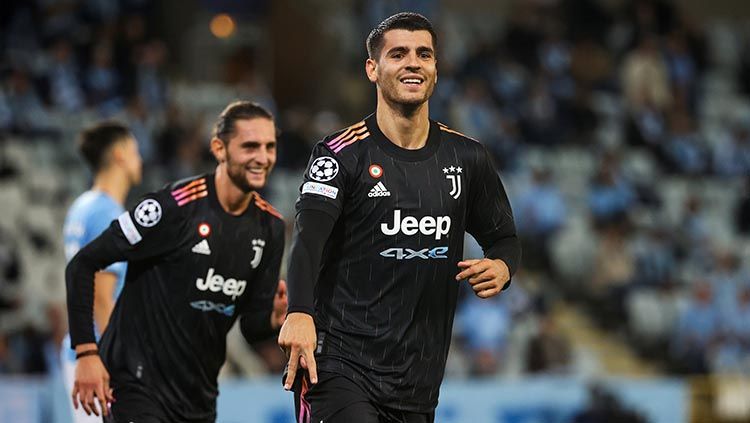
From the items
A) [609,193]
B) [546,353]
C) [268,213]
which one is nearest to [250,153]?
[268,213]

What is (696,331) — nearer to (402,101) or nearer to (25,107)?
(25,107)

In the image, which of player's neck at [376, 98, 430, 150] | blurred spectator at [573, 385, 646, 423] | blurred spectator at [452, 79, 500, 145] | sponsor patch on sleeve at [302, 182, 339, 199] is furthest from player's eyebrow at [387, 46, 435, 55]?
blurred spectator at [452, 79, 500, 145]

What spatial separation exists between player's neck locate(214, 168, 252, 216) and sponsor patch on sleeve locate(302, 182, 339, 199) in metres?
1.28

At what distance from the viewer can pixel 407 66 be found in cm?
464

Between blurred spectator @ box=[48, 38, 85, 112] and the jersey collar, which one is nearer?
the jersey collar

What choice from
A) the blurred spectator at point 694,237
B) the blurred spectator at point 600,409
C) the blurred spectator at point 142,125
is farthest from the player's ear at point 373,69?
the blurred spectator at point 694,237

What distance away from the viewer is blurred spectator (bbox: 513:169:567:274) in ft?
50.7

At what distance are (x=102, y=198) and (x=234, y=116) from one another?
1.31 m

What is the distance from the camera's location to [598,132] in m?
17.7

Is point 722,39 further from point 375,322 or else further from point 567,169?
point 375,322

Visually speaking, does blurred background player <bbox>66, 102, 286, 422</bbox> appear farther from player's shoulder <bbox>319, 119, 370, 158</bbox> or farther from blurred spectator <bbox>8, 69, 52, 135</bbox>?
blurred spectator <bbox>8, 69, 52, 135</bbox>

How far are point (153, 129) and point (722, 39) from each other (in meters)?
10.3

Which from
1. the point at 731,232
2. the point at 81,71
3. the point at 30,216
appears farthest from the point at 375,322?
the point at 731,232

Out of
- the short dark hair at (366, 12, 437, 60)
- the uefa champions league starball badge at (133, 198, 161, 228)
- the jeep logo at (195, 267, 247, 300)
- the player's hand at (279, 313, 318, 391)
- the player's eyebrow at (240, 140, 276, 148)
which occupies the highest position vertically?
the short dark hair at (366, 12, 437, 60)
